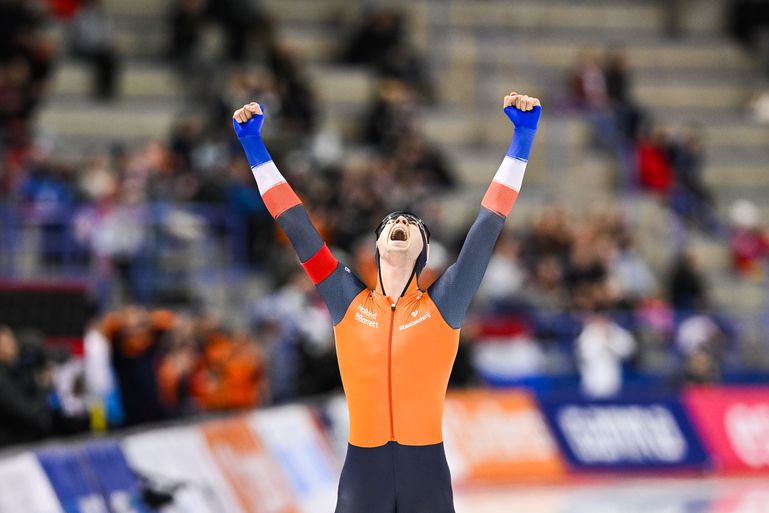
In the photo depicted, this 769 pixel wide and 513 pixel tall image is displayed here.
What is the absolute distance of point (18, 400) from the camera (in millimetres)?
10297

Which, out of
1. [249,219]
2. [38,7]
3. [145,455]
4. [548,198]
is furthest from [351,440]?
[548,198]

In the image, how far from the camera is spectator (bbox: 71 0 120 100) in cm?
2289

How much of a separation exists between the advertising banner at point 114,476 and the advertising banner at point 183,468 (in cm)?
11

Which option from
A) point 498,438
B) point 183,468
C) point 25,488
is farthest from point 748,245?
point 25,488

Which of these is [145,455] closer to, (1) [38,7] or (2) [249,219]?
(2) [249,219]

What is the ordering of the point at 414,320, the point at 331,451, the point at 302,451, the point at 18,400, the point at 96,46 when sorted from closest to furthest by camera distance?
the point at 414,320
the point at 18,400
the point at 302,451
the point at 331,451
the point at 96,46

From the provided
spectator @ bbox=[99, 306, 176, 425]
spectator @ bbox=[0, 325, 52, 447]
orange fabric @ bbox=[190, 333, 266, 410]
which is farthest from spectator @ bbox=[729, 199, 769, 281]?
spectator @ bbox=[0, 325, 52, 447]

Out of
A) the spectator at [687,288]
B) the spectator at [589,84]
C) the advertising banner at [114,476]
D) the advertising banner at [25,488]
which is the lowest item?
the spectator at [687,288]

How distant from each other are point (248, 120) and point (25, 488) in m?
3.38

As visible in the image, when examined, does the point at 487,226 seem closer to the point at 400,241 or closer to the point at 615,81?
the point at 400,241

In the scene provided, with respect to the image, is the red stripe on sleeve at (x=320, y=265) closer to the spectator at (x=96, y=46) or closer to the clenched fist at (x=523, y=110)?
the clenched fist at (x=523, y=110)

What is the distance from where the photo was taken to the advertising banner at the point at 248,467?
40.7 ft

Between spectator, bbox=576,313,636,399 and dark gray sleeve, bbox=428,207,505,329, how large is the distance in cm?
1554

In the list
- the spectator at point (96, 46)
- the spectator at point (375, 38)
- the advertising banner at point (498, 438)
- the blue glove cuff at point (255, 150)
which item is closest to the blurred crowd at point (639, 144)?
the spectator at point (375, 38)
